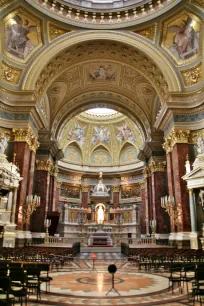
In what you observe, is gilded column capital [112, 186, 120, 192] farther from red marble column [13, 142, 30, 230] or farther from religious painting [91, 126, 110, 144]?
red marble column [13, 142, 30, 230]

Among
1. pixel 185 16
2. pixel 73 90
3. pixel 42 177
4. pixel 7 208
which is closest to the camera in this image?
pixel 7 208

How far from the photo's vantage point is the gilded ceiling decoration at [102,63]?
19.8 meters

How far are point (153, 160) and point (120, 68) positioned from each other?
8.33 m

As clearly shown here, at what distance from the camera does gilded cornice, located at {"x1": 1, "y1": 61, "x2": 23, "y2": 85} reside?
17578mm

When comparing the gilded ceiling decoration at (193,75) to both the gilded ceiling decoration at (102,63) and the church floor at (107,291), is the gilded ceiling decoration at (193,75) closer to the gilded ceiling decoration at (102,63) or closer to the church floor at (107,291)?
the gilded ceiling decoration at (102,63)

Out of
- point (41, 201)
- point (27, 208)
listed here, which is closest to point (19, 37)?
point (27, 208)

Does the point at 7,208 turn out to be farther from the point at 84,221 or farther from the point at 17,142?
the point at 84,221

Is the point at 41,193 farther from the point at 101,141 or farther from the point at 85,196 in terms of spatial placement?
the point at 101,141

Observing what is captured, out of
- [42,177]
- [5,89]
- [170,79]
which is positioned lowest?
[42,177]

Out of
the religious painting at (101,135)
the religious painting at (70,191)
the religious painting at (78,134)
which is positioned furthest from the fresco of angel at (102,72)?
the religious painting at (70,191)

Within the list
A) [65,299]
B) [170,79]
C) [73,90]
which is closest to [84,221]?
[73,90]

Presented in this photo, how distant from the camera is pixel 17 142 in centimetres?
1700

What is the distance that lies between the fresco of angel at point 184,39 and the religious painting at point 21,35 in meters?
8.96

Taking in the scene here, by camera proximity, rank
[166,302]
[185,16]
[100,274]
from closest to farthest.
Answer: [166,302], [100,274], [185,16]
